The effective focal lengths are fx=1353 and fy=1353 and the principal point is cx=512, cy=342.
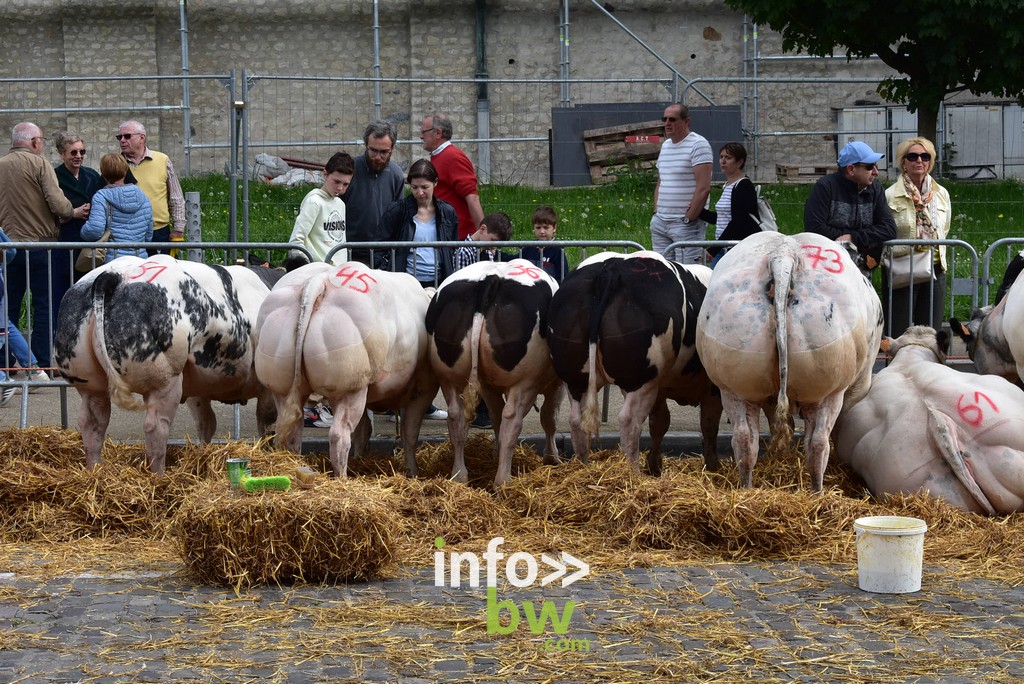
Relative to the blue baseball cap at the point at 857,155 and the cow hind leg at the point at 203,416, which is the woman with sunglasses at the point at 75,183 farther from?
the blue baseball cap at the point at 857,155

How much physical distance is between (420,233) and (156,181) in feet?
10.2

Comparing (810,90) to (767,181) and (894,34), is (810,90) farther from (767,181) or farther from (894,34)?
(894,34)

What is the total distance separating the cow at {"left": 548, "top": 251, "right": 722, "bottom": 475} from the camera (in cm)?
714

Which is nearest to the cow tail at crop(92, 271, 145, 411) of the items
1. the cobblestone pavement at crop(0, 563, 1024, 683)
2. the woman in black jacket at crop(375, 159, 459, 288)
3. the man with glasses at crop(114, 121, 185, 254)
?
the cobblestone pavement at crop(0, 563, 1024, 683)

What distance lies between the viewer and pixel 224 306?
740 cm

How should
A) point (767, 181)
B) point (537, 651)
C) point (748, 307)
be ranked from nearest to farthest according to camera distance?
point (537, 651), point (748, 307), point (767, 181)

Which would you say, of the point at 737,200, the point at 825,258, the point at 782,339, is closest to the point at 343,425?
the point at 782,339

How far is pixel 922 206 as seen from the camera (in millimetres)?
9680

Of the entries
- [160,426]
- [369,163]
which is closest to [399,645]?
[160,426]

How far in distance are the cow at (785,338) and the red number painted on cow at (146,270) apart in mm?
2841

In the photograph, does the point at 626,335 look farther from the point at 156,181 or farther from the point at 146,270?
the point at 156,181

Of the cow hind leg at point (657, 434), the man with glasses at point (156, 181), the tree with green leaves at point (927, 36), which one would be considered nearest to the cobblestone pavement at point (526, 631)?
the cow hind leg at point (657, 434)

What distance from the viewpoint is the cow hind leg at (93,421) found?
7.25 m

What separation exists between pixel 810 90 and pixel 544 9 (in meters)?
5.04
